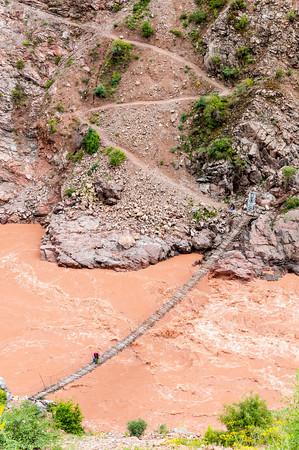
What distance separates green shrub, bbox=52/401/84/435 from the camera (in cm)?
1578

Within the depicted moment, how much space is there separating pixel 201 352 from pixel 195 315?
3.03 meters

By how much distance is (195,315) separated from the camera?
25.8 meters

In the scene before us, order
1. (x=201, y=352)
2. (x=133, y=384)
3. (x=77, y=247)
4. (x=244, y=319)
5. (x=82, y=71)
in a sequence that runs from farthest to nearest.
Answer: (x=82, y=71) → (x=77, y=247) → (x=244, y=319) → (x=201, y=352) → (x=133, y=384)

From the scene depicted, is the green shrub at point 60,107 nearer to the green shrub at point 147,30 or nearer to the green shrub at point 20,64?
the green shrub at point 20,64

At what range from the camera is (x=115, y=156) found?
116 ft

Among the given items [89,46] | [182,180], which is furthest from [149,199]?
[89,46]

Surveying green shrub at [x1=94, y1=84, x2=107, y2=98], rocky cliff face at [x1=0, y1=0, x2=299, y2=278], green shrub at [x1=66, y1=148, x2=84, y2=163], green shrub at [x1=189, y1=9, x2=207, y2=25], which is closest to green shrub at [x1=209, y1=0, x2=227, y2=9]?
green shrub at [x1=189, y1=9, x2=207, y2=25]

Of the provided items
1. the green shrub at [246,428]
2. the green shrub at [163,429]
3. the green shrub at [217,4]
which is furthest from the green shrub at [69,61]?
the green shrub at [246,428]

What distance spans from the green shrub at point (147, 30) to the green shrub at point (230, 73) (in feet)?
26.3

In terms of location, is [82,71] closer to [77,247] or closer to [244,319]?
[77,247]

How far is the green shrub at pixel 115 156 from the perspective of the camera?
35.2m

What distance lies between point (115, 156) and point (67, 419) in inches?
886

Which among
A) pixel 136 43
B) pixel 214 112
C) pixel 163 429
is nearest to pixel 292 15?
pixel 214 112

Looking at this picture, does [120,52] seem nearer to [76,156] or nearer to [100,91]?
[100,91]
